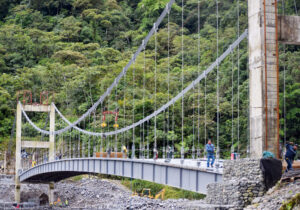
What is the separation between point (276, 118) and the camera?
62.2 ft

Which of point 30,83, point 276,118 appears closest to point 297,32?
point 276,118

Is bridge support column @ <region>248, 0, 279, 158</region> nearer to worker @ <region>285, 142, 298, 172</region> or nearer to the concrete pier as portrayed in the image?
worker @ <region>285, 142, 298, 172</region>

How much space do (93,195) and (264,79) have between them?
28.4 metres

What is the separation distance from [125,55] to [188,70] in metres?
20.4

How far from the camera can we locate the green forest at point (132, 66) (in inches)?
1341

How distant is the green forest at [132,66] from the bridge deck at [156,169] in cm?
256

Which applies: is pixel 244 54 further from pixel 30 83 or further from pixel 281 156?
pixel 30 83

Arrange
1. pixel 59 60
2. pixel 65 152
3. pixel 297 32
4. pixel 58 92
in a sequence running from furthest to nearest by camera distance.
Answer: pixel 59 60
pixel 58 92
pixel 65 152
pixel 297 32

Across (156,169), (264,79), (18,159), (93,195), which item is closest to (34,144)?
(18,159)

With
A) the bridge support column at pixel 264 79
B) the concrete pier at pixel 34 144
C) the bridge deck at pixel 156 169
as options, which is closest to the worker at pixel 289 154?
the bridge support column at pixel 264 79

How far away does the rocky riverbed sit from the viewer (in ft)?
121

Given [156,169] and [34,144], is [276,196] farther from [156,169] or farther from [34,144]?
Answer: [34,144]

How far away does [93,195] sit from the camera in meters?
45.4

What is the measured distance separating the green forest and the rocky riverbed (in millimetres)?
3589
